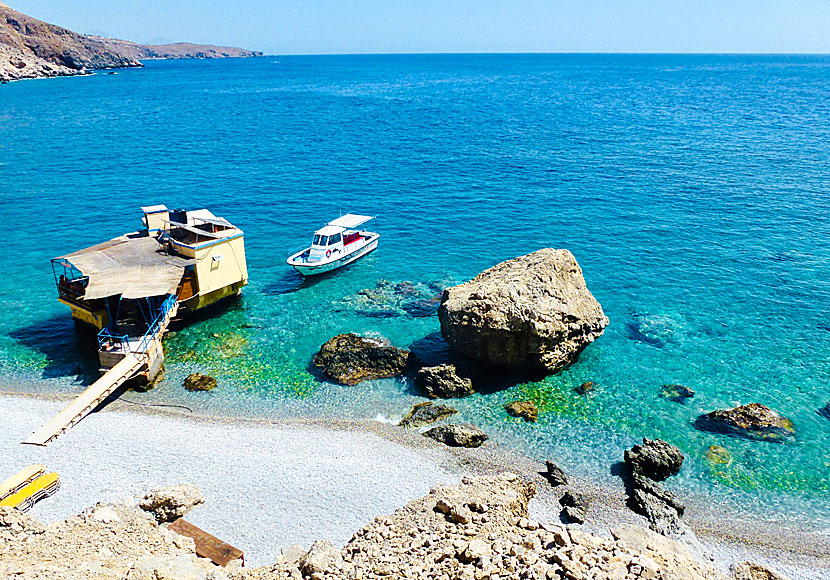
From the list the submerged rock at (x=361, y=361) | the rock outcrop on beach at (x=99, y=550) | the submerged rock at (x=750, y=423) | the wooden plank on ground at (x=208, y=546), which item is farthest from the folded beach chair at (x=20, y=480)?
the submerged rock at (x=750, y=423)

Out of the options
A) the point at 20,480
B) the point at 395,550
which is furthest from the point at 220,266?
the point at 395,550

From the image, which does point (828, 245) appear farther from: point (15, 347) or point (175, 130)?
point (175, 130)

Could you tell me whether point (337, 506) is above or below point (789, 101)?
below

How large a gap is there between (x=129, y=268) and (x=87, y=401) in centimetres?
896

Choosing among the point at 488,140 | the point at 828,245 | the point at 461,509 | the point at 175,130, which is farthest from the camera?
the point at 175,130

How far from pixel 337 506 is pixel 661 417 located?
52.4 feet

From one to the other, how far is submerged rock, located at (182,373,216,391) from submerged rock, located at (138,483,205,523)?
8.31 m

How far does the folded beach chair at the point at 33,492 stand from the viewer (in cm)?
2009

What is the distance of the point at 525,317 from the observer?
28.1 meters

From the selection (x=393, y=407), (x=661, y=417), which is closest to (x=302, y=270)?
(x=393, y=407)

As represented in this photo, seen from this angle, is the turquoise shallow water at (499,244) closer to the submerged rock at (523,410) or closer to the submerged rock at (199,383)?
the submerged rock at (199,383)

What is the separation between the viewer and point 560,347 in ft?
97.9

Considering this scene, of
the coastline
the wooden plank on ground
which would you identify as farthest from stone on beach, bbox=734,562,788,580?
the wooden plank on ground

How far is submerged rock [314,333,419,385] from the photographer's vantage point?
3001 cm
